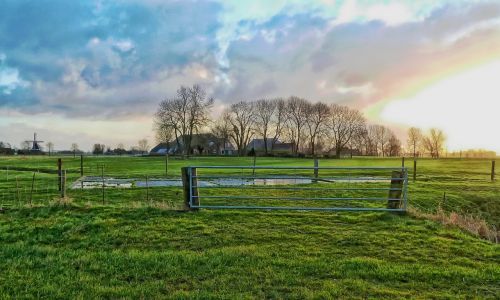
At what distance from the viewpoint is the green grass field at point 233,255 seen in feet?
14.2

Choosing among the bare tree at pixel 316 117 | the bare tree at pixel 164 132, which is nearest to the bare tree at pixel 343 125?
the bare tree at pixel 316 117

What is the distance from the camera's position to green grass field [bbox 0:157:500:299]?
4316mm

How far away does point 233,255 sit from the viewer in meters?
5.46

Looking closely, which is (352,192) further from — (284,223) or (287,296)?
(287,296)

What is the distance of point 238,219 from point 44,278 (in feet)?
13.2

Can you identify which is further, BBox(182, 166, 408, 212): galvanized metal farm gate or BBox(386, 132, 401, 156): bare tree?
BBox(386, 132, 401, 156): bare tree

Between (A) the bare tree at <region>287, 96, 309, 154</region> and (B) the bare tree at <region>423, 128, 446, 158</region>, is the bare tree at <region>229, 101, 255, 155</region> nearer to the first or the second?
(A) the bare tree at <region>287, 96, 309, 154</region>

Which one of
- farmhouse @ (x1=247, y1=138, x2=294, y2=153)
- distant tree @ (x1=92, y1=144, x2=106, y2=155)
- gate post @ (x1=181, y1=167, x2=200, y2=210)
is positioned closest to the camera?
gate post @ (x1=181, y1=167, x2=200, y2=210)

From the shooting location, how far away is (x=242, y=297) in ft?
13.2

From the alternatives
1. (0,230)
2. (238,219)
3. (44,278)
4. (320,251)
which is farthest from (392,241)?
(0,230)

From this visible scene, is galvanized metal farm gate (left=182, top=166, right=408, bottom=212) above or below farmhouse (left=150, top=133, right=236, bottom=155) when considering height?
below

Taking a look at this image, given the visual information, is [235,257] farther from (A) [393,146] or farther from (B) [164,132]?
(A) [393,146]

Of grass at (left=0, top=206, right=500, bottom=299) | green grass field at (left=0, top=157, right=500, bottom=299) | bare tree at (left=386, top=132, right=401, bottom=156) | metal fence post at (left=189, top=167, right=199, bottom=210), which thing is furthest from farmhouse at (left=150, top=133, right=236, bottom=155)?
grass at (left=0, top=206, right=500, bottom=299)

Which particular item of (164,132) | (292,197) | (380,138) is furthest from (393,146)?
(292,197)
